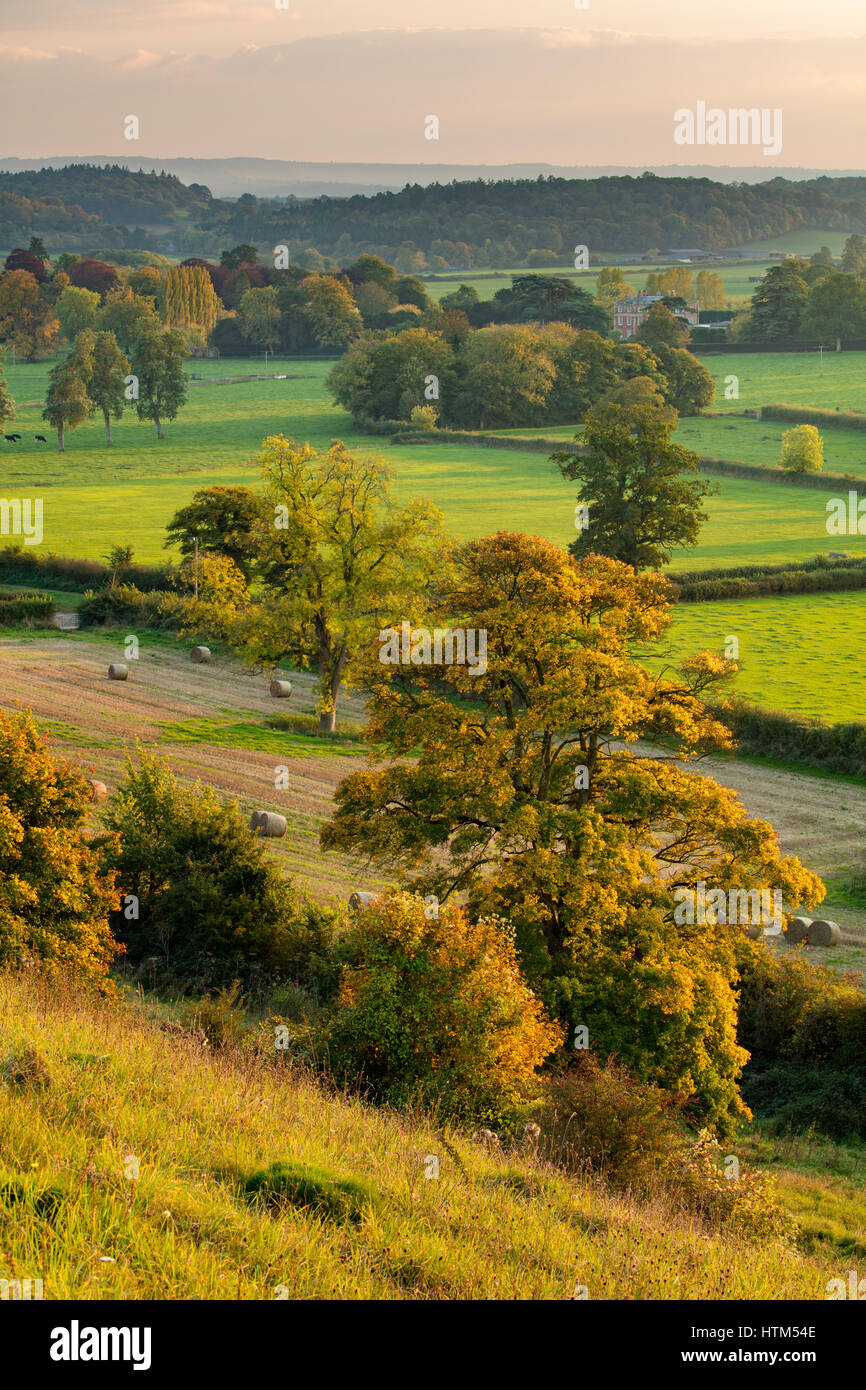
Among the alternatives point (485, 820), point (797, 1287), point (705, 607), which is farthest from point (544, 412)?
point (797, 1287)

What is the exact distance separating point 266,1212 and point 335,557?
42.6 metres

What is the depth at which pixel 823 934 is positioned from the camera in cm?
3111

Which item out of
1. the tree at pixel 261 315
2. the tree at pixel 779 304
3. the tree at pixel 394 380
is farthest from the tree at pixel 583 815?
the tree at pixel 261 315

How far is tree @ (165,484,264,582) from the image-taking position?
64.1 metres

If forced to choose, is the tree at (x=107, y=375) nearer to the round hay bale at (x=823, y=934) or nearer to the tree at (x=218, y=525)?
the tree at (x=218, y=525)

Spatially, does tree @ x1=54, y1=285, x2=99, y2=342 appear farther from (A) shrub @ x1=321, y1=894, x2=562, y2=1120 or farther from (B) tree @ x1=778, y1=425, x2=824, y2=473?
(A) shrub @ x1=321, y1=894, x2=562, y2=1120

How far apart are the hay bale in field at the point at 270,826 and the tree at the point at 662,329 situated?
4950 inches

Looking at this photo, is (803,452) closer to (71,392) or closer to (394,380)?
(394,380)

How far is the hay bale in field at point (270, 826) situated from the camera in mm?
35969

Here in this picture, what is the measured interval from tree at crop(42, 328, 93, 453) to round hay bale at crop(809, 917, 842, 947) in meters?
109

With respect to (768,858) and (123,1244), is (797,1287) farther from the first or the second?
(768,858)

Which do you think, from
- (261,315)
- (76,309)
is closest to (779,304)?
(261,315)

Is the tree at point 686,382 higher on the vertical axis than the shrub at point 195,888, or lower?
higher
